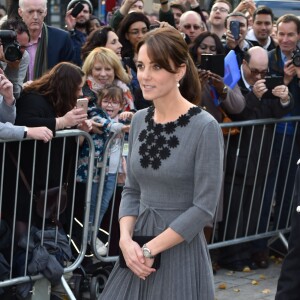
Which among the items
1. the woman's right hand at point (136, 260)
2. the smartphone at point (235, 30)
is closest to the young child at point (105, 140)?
the smartphone at point (235, 30)

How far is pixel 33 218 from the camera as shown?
621cm

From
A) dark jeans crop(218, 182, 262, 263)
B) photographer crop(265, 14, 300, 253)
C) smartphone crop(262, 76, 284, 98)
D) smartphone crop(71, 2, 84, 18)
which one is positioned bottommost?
→ dark jeans crop(218, 182, 262, 263)

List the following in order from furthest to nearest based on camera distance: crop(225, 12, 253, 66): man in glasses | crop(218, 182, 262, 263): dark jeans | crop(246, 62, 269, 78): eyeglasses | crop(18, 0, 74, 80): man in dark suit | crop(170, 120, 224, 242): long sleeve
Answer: crop(225, 12, 253, 66): man in glasses < crop(246, 62, 269, 78): eyeglasses < crop(218, 182, 262, 263): dark jeans < crop(18, 0, 74, 80): man in dark suit < crop(170, 120, 224, 242): long sleeve

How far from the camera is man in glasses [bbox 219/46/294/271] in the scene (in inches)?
297

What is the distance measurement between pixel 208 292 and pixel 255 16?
6.89 meters

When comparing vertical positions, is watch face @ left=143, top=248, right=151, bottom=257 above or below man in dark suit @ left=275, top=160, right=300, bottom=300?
above

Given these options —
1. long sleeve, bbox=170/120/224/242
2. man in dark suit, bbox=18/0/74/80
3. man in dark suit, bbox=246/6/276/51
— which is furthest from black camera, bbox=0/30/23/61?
man in dark suit, bbox=246/6/276/51

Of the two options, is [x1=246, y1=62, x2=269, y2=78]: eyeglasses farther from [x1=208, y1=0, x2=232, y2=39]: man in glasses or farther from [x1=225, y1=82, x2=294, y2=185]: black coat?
[x1=208, y1=0, x2=232, y2=39]: man in glasses

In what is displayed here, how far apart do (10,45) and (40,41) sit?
166 centimetres

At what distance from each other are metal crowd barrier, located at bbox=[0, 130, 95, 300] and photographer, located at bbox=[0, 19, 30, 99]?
1.46ft

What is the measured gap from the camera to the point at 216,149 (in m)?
3.96

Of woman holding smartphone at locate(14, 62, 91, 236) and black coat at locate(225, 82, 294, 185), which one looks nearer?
woman holding smartphone at locate(14, 62, 91, 236)

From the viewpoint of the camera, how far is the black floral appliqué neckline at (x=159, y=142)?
4.01 metres

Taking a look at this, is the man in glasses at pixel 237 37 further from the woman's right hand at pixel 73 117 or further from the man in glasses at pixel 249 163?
the woman's right hand at pixel 73 117
